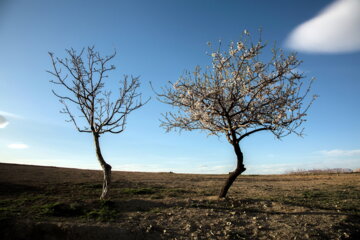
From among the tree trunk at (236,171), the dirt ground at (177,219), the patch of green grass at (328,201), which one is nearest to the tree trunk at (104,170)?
the dirt ground at (177,219)

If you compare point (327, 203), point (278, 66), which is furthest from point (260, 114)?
point (327, 203)

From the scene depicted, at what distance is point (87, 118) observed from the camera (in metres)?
15.8

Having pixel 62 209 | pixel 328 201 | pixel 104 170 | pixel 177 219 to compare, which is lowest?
pixel 177 219

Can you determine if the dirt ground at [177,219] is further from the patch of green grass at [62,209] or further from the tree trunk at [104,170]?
the tree trunk at [104,170]

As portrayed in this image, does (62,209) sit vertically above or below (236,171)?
below

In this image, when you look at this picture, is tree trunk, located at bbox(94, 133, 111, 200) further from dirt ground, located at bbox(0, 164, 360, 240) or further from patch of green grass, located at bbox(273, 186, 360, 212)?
patch of green grass, located at bbox(273, 186, 360, 212)

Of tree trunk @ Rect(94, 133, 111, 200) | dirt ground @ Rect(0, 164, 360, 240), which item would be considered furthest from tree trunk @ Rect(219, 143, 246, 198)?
tree trunk @ Rect(94, 133, 111, 200)

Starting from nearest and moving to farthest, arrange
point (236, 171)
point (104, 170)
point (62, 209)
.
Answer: point (62, 209)
point (236, 171)
point (104, 170)

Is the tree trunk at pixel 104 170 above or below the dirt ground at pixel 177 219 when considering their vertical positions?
above

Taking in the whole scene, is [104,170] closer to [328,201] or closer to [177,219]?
[177,219]

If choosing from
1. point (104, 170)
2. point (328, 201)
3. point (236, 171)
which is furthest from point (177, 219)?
point (328, 201)

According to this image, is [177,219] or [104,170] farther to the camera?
[104,170]

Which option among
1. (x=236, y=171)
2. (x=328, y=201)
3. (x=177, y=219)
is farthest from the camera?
(x=328, y=201)

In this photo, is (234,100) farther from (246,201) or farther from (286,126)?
(246,201)
